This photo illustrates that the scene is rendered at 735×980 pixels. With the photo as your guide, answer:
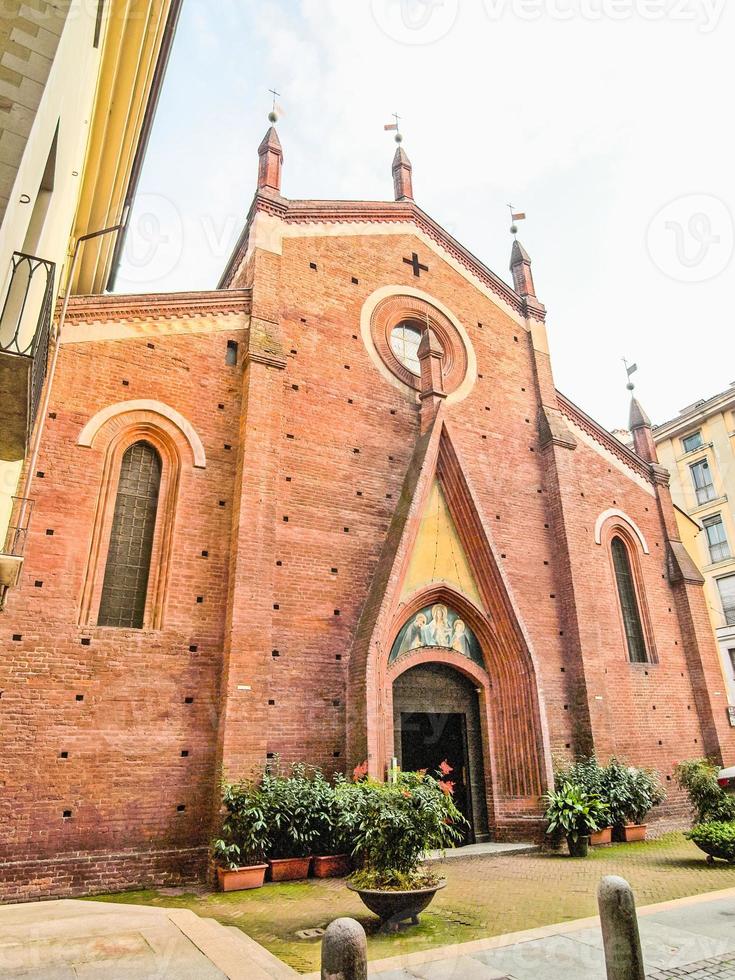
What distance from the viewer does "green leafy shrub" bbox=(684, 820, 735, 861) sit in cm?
891

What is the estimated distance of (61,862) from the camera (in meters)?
8.38

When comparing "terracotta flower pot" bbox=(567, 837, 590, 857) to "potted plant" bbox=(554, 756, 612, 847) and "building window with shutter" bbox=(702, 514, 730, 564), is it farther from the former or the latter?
"building window with shutter" bbox=(702, 514, 730, 564)

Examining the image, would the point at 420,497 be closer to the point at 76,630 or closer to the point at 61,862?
the point at 76,630

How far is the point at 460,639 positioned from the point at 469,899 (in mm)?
5708

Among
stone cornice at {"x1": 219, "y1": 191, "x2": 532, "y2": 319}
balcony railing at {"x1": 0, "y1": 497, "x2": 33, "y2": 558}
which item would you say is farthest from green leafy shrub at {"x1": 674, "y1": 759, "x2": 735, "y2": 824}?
stone cornice at {"x1": 219, "y1": 191, "x2": 532, "y2": 319}

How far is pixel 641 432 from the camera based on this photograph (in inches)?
723

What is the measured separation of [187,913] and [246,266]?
1214 centimetres

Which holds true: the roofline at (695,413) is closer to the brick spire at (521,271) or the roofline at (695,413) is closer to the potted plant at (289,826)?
the brick spire at (521,271)

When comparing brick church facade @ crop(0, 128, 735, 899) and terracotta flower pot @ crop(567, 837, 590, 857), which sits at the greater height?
brick church facade @ crop(0, 128, 735, 899)

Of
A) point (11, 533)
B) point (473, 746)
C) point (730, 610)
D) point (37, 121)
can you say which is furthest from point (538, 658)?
point (730, 610)

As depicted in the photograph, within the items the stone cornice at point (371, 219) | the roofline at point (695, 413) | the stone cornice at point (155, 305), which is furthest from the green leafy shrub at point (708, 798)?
the roofline at point (695, 413)

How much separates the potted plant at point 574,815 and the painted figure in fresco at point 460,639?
2.94 metres

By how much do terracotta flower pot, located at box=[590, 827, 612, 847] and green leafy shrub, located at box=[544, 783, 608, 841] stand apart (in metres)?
0.23

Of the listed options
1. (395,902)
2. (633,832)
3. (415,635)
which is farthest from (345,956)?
(633,832)
